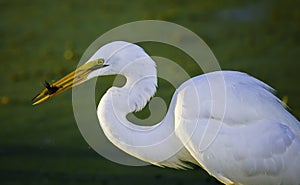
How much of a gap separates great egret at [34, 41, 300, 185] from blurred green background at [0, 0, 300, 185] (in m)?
0.89

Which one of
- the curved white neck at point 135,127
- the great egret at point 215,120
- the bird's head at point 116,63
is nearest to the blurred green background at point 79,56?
the curved white neck at point 135,127

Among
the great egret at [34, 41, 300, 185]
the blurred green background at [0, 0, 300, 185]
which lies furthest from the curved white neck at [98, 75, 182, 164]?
the blurred green background at [0, 0, 300, 185]

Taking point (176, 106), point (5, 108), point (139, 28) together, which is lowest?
point (5, 108)

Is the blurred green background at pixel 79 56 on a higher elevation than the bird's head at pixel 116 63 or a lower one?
lower

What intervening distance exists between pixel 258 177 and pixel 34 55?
11.9 ft

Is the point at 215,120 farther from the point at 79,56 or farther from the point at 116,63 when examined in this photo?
the point at 79,56

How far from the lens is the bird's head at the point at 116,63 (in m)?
2.94

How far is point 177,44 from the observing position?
19.4 feet

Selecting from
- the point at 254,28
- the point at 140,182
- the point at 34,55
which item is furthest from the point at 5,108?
the point at 254,28

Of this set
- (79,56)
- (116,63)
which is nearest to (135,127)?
(116,63)

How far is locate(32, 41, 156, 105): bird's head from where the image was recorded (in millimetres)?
2939

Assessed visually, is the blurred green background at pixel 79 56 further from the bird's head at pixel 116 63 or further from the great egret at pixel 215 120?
the bird's head at pixel 116 63

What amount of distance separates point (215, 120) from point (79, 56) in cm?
316

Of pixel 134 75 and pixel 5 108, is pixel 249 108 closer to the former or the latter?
pixel 134 75
